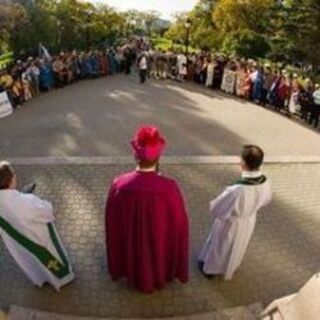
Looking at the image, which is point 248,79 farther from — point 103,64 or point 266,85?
point 103,64

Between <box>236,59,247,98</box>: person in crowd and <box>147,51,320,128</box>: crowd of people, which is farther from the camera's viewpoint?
<box>236,59,247,98</box>: person in crowd

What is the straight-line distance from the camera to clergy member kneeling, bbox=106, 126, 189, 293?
584cm

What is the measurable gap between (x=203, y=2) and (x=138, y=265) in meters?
45.6

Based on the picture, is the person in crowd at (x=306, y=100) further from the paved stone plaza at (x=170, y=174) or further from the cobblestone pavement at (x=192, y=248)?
the cobblestone pavement at (x=192, y=248)

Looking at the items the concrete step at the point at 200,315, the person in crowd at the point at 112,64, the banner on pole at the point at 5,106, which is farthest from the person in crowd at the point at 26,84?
the concrete step at the point at 200,315

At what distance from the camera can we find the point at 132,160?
36.3 ft

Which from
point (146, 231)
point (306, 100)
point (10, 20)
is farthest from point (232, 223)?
point (10, 20)

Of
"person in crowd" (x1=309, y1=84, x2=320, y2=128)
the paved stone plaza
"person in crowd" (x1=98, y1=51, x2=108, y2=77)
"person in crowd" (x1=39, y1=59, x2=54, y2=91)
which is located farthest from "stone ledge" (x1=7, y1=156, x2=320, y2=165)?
"person in crowd" (x1=98, y1=51, x2=108, y2=77)

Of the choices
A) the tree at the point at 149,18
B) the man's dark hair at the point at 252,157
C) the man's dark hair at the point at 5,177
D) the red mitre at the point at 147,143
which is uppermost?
the red mitre at the point at 147,143

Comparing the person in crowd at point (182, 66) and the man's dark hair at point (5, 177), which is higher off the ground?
the man's dark hair at point (5, 177)

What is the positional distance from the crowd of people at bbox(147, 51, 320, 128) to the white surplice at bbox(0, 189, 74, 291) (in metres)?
10.4

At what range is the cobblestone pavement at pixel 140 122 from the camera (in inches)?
483

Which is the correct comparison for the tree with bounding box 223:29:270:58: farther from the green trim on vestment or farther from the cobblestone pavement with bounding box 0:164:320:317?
the green trim on vestment

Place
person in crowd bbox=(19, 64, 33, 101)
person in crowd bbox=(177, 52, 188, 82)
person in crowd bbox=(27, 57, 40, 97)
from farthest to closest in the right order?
1. person in crowd bbox=(177, 52, 188, 82)
2. person in crowd bbox=(27, 57, 40, 97)
3. person in crowd bbox=(19, 64, 33, 101)
